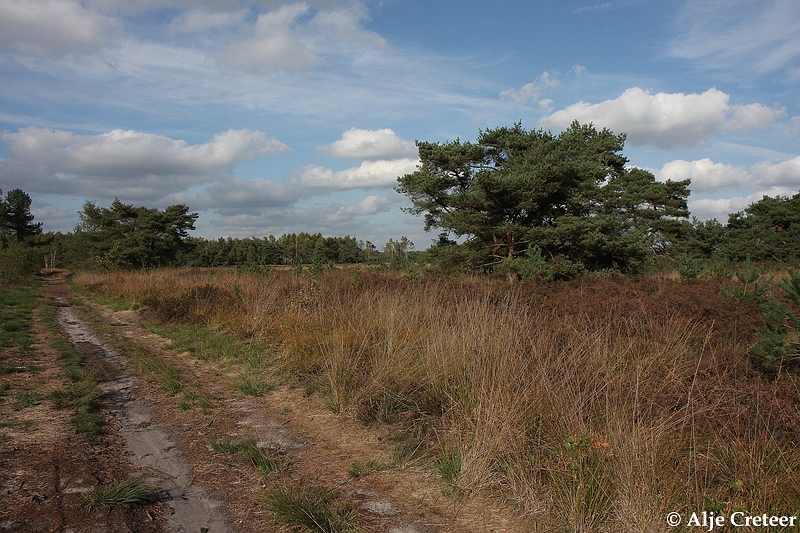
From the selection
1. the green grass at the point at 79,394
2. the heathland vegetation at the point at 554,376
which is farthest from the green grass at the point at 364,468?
the green grass at the point at 79,394

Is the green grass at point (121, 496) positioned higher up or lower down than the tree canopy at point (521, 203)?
lower down

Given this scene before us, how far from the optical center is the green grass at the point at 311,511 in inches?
118

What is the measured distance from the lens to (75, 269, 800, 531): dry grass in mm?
2906

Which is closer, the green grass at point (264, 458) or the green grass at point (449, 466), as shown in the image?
the green grass at point (449, 466)

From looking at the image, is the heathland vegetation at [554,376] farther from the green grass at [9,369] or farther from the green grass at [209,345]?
the green grass at [9,369]

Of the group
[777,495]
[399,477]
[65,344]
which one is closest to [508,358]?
[399,477]

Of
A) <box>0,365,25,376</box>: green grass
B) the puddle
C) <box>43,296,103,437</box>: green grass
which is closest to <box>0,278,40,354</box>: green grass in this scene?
<box>43,296,103,437</box>: green grass

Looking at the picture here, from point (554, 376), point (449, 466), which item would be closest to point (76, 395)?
point (449, 466)

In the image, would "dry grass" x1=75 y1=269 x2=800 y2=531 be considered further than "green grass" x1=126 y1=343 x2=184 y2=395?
No

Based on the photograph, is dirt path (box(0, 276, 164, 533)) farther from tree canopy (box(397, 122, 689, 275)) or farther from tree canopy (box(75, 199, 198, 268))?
tree canopy (box(75, 199, 198, 268))

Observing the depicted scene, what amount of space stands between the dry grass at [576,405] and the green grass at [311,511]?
0.89 meters

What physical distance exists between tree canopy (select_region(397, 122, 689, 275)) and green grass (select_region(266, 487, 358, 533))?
1044 centimetres

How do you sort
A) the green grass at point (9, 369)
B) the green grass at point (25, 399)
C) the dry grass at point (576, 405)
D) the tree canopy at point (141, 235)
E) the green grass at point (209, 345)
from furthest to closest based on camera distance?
1. the tree canopy at point (141, 235)
2. the green grass at point (209, 345)
3. the green grass at point (9, 369)
4. the green grass at point (25, 399)
5. the dry grass at point (576, 405)

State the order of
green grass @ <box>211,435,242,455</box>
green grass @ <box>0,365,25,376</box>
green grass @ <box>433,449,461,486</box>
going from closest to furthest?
green grass @ <box>433,449,461,486</box>
green grass @ <box>211,435,242,455</box>
green grass @ <box>0,365,25,376</box>
